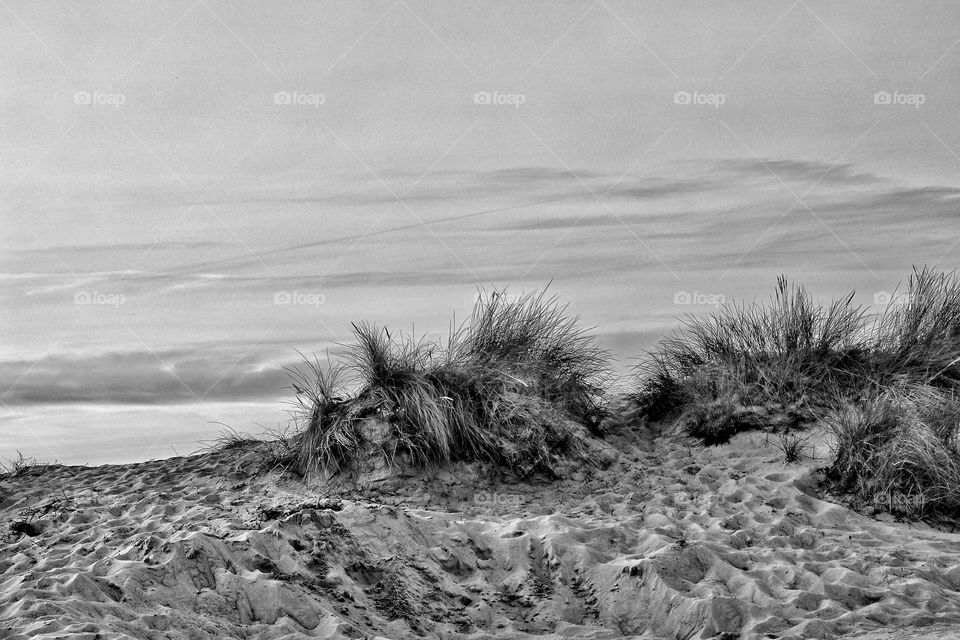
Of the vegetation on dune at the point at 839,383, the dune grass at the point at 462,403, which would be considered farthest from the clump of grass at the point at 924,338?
the dune grass at the point at 462,403

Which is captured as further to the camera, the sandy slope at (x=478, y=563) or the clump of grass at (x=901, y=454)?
the clump of grass at (x=901, y=454)

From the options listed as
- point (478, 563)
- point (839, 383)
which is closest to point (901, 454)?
point (839, 383)

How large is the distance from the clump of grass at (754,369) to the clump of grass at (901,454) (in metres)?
0.69

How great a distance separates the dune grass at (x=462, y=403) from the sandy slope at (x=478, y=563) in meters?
0.29

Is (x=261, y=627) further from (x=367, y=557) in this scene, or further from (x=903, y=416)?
(x=903, y=416)

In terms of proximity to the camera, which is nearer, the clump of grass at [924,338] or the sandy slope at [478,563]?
the sandy slope at [478,563]

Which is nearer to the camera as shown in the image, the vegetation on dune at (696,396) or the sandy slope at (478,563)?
the sandy slope at (478,563)

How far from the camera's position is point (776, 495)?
6.61m

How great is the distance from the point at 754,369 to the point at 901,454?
6.01 feet

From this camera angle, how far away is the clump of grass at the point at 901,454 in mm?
6391

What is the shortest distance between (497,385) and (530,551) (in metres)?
2.30

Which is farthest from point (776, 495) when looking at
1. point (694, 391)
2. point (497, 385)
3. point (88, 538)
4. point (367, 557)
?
point (88, 538)

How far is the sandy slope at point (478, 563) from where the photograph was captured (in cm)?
448

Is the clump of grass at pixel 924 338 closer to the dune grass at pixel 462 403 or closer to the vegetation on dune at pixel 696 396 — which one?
the vegetation on dune at pixel 696 396
